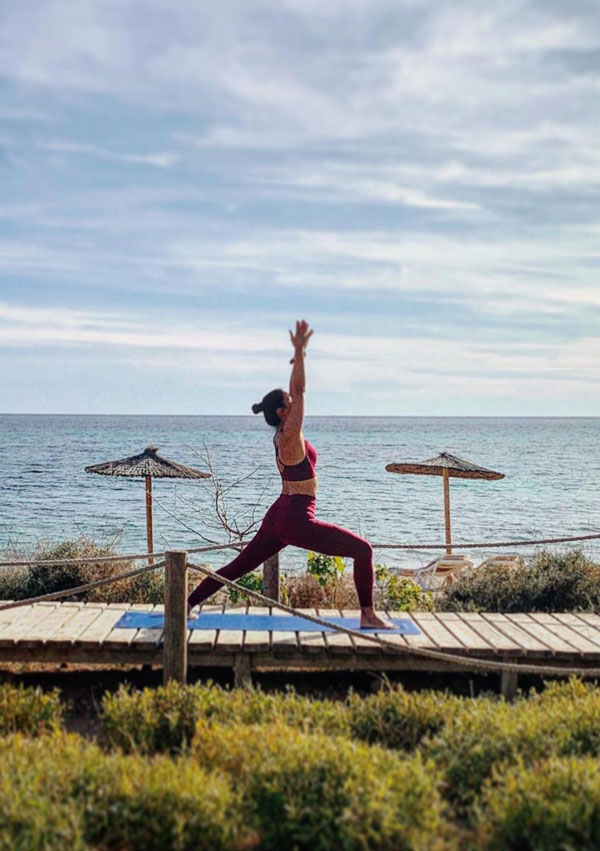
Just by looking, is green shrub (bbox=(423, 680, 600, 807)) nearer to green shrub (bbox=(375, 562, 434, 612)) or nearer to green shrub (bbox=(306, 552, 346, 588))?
green shrub (bbox=(375, 562, 434, 612))

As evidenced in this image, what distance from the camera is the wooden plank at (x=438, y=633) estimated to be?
6.13 m

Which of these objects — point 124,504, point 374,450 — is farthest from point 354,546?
point 374,450

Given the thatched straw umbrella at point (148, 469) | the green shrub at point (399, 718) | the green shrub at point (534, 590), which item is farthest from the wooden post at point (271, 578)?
the thatched straw umbrella at point (148, 469)

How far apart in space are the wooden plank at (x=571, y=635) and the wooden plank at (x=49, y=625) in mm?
3871

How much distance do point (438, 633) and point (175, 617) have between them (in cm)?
215

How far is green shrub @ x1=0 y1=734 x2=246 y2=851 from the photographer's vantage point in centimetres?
361

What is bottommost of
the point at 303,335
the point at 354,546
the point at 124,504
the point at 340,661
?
the point at 124,504

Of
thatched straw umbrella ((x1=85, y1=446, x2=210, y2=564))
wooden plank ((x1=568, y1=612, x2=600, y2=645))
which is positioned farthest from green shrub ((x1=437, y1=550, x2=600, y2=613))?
thatched straw umbrella ((x1=85, y1=446, x2=210, y2=564))

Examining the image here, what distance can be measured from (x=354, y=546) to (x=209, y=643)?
125 centimetres

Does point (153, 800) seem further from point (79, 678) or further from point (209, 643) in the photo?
point (79, 678)

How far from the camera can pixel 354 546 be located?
612 cm

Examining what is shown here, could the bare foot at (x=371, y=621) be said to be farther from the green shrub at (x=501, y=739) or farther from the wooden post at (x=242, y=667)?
the green shrub at (x=501, y=739)

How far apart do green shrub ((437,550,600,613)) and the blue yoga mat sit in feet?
8.49

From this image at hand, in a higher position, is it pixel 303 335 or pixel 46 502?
pixel 303 335
